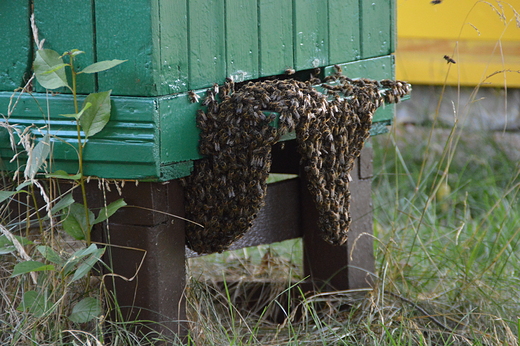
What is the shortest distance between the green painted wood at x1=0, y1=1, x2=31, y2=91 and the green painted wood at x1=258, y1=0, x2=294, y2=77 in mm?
755

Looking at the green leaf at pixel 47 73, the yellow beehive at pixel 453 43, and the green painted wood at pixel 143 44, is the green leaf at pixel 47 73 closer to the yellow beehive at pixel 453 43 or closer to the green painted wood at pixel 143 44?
the green painted wood at pixel 143 44

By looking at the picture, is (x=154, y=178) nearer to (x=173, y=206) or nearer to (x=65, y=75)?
(x=173, y=206)

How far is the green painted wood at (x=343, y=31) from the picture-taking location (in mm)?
2629

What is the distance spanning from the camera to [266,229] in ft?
9.26

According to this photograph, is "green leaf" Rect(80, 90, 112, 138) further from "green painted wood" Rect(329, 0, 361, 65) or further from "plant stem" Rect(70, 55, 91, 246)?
"green painted wood" Rect(329, 0, 361, 65)

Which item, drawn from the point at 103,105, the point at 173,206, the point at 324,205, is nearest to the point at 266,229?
the point at 324,205

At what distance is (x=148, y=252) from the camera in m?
2.17

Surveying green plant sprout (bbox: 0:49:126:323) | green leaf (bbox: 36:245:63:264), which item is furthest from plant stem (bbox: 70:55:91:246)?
green leaf (bbox: 36:245:63:264)

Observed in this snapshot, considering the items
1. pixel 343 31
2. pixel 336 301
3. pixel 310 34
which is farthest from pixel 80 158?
pixel 336 301

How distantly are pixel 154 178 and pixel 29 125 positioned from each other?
45cm

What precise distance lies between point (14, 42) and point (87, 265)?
0.75m

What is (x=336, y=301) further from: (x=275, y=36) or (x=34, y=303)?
(x=34, y=303)

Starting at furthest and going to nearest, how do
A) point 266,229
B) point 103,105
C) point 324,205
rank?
point 266,229, point 324,205, point 103,105

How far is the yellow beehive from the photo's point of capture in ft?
16.6
